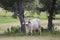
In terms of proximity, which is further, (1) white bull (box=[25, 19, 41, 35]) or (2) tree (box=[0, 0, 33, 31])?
(2) tree (box=[0, 0, 33, 31])

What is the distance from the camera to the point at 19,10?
21344 mm

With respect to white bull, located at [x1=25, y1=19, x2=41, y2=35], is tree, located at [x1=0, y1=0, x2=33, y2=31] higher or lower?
higher

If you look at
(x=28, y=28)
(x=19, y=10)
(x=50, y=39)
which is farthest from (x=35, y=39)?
(x=19, y=10)

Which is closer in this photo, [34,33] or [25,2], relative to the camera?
[34,33]

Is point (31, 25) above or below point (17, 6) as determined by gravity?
below

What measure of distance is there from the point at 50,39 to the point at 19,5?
668 centimetres

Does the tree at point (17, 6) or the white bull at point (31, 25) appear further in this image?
the tree at point (17, 6)

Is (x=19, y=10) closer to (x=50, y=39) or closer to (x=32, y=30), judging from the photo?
(x=32, y=30)

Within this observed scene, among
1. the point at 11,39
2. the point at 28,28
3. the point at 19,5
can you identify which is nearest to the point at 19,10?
the point at 19,5

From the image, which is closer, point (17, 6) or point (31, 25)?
point (31, 25)

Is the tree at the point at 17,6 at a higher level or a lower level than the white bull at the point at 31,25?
higher

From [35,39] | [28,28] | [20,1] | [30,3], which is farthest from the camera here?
[30,3]

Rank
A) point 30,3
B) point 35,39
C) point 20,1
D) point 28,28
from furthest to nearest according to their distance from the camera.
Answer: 1. point 30,3
2. point 20,1
3. point 28,28
4. point 35,39

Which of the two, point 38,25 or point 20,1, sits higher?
point 20,1
